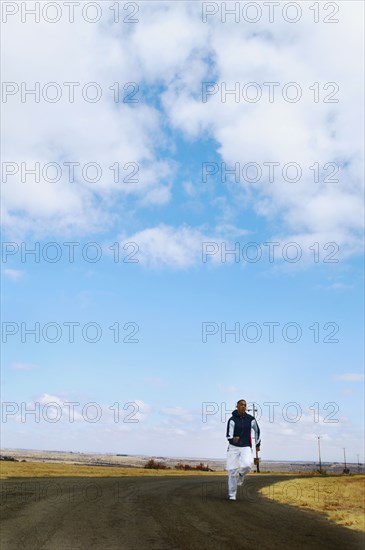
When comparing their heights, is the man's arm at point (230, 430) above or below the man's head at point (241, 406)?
below

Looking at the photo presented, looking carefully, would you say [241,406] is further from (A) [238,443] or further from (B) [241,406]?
(A) [238,443]

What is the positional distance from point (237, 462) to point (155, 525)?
560 centimetres

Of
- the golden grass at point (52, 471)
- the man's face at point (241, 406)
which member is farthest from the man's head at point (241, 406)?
the golden grass at point (52, 471)

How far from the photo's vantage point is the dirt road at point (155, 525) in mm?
7000

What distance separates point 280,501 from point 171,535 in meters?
7.90

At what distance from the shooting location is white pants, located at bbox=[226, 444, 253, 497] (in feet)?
44.8

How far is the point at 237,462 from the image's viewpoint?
45.0 ft

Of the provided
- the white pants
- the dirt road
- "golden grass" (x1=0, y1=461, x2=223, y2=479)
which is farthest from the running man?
"golden grass" (x1=0, y1=461, x2=223, y2=479)

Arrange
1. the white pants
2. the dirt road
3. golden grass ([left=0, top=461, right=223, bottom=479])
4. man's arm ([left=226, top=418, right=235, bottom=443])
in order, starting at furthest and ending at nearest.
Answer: golden grass ([left=0, top=461, right=223, bottom=479]) < man's arm ([left=226, top=418, right=235, bottom=443]) < the white pants < the dirt road

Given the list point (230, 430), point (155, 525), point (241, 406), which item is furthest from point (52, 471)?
point (155, 525)

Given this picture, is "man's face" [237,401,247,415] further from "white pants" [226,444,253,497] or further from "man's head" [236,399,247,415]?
"white pants" [226,444,253,497]

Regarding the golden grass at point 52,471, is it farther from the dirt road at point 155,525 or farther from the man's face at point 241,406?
the man's face at point 241,406

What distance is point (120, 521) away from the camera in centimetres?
878

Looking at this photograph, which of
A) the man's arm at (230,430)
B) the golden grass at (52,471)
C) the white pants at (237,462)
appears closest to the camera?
the white pants at (237,462)
